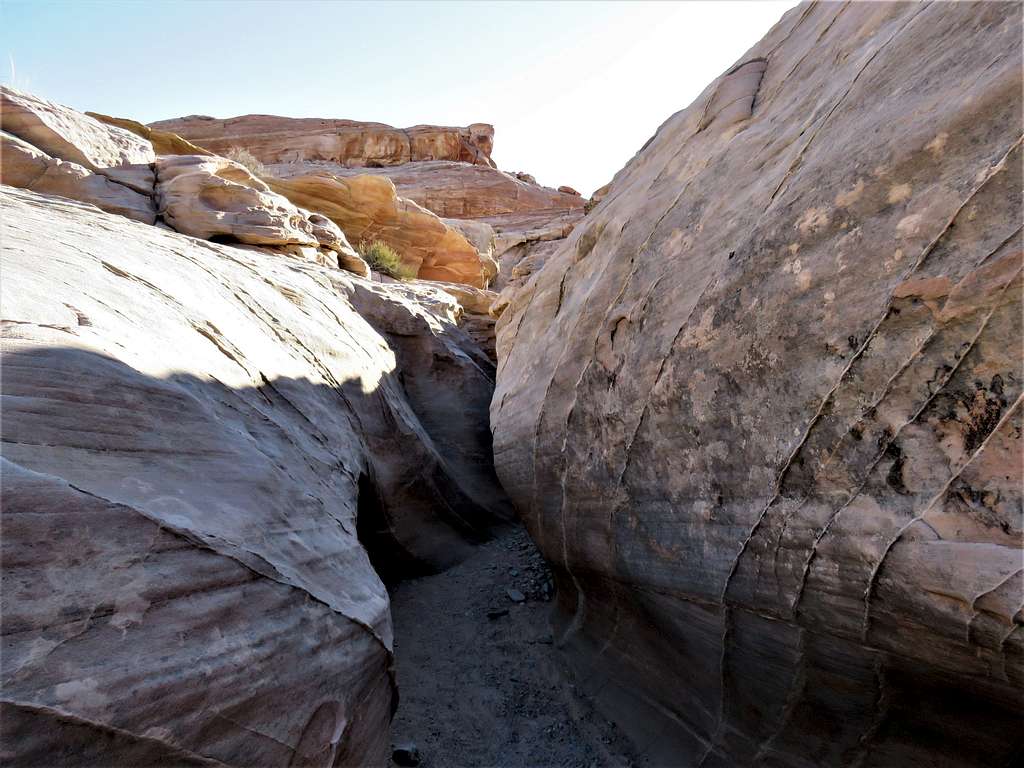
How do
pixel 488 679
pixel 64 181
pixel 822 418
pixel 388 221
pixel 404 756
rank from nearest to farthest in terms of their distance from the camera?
pixel 822 418, pixel 404 756, pixel 488 679, pixel 64 181, pixel 388 221

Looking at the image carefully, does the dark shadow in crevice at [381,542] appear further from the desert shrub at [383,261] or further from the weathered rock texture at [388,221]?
the weathered rock texture at [388,221]

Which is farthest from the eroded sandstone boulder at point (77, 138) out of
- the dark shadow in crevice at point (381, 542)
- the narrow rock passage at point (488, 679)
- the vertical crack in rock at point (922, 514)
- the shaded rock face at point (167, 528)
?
the vertical crack in rock at point (922, 514)

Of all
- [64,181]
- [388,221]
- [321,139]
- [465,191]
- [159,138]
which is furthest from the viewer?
[321,139]

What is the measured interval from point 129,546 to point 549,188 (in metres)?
31.5

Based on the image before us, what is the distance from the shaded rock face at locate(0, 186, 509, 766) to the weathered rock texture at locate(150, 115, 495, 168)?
28.0 meters

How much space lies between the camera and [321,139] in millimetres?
28688

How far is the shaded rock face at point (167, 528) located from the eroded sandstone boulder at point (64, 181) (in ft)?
9.63

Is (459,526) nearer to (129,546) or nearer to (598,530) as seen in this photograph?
(598,530)

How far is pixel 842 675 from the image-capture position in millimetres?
2164

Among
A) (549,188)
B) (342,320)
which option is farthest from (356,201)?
(549,188)

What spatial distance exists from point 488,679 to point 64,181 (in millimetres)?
7311

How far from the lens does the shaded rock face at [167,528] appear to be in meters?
1.42

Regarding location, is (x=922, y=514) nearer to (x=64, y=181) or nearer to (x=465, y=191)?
(x=64, y=181)

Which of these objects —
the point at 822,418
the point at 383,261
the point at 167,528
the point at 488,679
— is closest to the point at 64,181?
the point at 383,261
